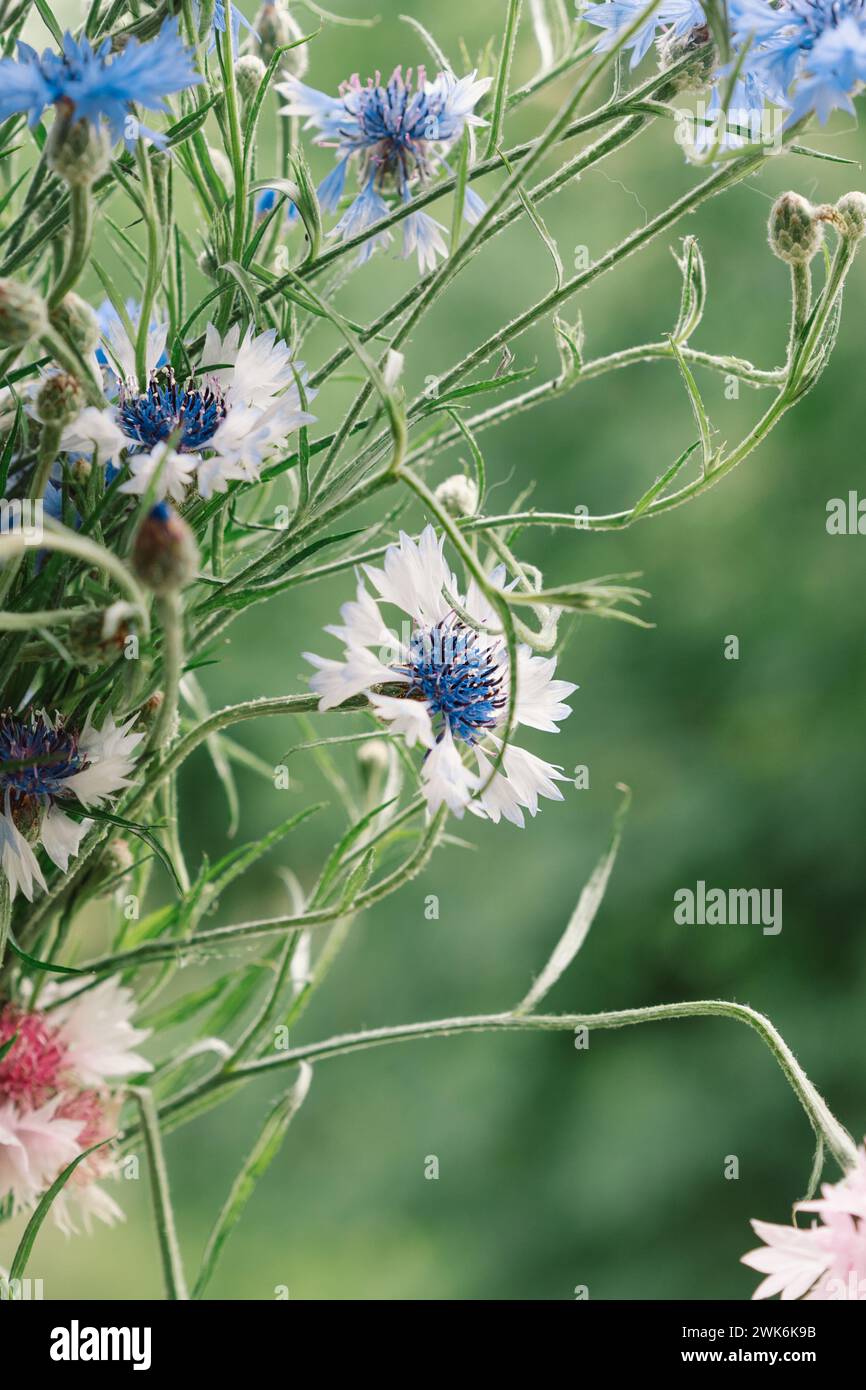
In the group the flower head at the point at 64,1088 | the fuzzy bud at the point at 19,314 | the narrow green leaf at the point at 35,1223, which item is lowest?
the narrow green leaf at the point at 35,1223

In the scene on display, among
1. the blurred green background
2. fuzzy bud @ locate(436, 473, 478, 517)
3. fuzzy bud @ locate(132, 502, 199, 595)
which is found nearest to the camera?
fuzzy bud @ locate(132, 502, 199, 595)

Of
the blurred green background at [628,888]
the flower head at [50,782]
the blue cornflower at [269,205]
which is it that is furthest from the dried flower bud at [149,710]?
the blurred green background at [628,888]

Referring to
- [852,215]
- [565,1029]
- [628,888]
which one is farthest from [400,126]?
[628,888]

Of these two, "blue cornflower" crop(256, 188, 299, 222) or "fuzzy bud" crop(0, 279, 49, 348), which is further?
"blue cornflower" crop(256, 188, 299, 222)

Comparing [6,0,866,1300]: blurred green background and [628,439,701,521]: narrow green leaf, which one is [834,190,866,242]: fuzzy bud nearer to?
[628,439,701,521]: narrow green leaf

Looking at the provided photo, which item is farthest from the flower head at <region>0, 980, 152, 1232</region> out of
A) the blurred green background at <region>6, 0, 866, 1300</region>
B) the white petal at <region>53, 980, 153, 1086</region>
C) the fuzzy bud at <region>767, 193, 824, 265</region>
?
the blurred green background at <region>6, 0, 866, 1300</region>

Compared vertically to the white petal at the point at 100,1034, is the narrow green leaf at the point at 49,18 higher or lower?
higher

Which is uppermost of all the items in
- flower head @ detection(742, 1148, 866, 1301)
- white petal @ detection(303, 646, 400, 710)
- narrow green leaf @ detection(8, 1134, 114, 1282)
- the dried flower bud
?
the dried flower bud

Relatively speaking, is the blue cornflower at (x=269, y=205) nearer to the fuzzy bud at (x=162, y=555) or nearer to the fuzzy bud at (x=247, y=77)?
the fuzzy bud at (x=247, y=77)
